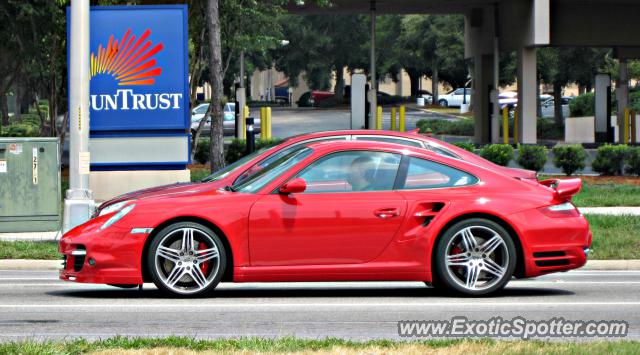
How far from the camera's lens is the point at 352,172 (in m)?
11.2

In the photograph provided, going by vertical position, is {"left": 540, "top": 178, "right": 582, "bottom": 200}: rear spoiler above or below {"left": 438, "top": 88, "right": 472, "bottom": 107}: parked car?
below

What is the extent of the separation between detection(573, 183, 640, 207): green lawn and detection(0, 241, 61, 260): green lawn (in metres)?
9.17

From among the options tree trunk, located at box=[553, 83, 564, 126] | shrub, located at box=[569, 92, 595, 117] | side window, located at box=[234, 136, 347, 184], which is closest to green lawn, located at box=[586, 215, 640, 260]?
side window, located at box=[234, 136, 347, 184]

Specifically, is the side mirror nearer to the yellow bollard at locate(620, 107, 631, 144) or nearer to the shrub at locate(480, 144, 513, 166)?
the shrub at locate(480, 144, 513, 166)

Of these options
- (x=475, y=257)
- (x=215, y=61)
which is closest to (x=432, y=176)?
(x=475, y=257)

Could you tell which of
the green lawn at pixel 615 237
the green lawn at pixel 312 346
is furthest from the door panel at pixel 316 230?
the green lawn at pixel 615 237

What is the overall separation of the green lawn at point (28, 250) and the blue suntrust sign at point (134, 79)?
4785 millimetres

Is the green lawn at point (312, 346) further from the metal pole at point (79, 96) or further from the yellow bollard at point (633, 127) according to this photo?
the yellow bollard at point (633, 127)

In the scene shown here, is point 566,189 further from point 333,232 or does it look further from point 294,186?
point 294,186

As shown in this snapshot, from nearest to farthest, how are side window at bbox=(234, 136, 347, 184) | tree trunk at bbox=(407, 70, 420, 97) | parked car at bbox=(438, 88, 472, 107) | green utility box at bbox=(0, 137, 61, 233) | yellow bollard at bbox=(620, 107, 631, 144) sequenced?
1. side window at bbox=(234, 136, 347, 184)
2. green utility box at bbox=(0, 137, 61, 233)
3. yellow bollard at bbox=(620, 107, 631, 144)
4. parked car at bbox=(438, 88, 472, 107)
5. tree trunk at bbox=(407, 70, 420, 97)

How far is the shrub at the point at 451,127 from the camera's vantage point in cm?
5450

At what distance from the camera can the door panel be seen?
10883 mm

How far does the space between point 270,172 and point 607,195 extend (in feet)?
38.3

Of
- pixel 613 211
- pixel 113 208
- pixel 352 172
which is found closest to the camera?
pixel 113 208
